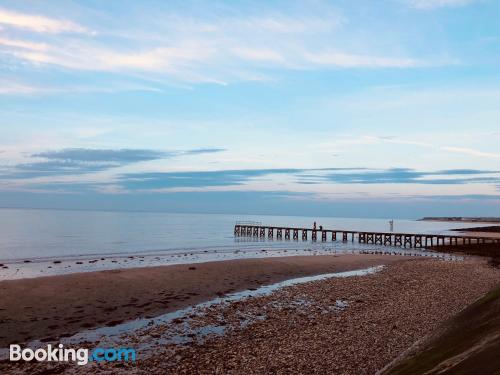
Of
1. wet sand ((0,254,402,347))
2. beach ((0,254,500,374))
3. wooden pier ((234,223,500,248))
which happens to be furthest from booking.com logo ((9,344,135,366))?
wooden pier ((234,223,500,248))

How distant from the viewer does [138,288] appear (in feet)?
65.8

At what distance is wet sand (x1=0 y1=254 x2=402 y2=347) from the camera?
13695 millimetres

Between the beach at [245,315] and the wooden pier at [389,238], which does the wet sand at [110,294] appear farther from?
the wooden pier at [389,238]

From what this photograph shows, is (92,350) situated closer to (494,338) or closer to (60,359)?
(60,359)

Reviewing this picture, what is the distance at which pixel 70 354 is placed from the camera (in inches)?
422

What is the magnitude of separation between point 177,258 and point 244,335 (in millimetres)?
26305

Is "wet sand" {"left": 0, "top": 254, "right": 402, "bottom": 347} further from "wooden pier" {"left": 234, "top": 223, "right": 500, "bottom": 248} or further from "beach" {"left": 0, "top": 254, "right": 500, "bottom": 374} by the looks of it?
"wooden pier" {"left": 234, "top": 223, "right": 500, "bottom": 248}

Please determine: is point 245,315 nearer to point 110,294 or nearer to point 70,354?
point 70,354

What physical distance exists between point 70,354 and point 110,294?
803cm

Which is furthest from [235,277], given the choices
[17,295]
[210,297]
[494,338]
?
[494,338]

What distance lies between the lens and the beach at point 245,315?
9672mm

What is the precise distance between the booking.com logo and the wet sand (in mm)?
1067

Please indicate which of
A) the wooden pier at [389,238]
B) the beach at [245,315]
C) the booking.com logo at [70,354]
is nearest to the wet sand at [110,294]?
the beach at [245,315]

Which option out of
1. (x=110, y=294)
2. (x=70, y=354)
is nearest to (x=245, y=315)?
(x=70, y=354)
